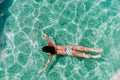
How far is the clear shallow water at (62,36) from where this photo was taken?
1614 centimetres

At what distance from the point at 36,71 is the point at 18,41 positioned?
2.13 m

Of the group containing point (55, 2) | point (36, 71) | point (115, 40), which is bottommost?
point (36, 71)

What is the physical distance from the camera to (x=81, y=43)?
16.5 m

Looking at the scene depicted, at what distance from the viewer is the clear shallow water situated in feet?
53.0

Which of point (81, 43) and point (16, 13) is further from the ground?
point (16, 13)

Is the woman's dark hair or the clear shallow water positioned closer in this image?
the woman's dark hair

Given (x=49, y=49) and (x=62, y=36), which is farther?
(x=62, y=36)

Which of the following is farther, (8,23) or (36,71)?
(8,23)

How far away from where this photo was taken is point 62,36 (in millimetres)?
16781

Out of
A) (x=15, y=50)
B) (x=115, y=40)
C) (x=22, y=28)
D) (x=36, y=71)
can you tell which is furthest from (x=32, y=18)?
(x=115, y=40)

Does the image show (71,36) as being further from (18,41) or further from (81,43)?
(18,41)

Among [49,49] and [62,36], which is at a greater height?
[49,49]

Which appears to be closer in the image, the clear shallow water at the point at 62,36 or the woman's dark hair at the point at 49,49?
the woman's dark hair at the point at 49,49

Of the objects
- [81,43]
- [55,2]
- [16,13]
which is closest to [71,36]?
[81,43]
